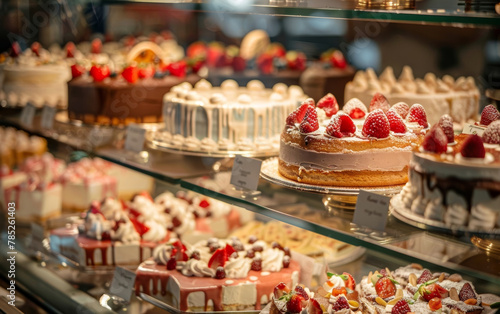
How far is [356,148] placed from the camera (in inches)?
81.7

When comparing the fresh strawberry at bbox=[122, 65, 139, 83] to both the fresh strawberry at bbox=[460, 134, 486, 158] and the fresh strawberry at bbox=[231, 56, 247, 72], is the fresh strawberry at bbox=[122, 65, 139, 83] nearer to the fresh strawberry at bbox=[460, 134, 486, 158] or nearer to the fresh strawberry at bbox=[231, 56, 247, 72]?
the fresh strawberry at bbox=[231, 56, 247, 72]

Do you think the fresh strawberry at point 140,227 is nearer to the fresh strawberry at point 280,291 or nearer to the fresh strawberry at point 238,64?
the fresh strawberry at point 280,291

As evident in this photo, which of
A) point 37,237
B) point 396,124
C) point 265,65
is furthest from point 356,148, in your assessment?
point 265,65

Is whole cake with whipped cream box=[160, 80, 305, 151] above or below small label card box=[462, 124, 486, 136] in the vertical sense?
below

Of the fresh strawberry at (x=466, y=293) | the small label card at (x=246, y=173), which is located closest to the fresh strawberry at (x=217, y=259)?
the small label card at (x=246, y=173)

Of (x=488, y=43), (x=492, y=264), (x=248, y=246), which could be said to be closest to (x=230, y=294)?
(x=248, y=246)

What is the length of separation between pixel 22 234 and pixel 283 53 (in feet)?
9.38

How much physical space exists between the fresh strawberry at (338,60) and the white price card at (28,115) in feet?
8.23

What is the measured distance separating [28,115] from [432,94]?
198cm

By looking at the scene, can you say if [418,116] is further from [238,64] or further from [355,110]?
[238,64]

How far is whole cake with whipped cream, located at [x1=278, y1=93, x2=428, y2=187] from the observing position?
2068mm

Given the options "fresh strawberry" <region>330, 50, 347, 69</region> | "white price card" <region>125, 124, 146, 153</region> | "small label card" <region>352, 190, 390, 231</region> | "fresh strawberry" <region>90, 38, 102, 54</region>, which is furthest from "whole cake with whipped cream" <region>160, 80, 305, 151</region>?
"fresh strawberry" <region>330, 50, 347, 69</region>

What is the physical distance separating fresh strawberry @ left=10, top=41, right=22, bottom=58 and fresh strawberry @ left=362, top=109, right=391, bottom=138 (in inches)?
103

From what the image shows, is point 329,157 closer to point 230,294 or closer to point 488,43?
point 230,294
